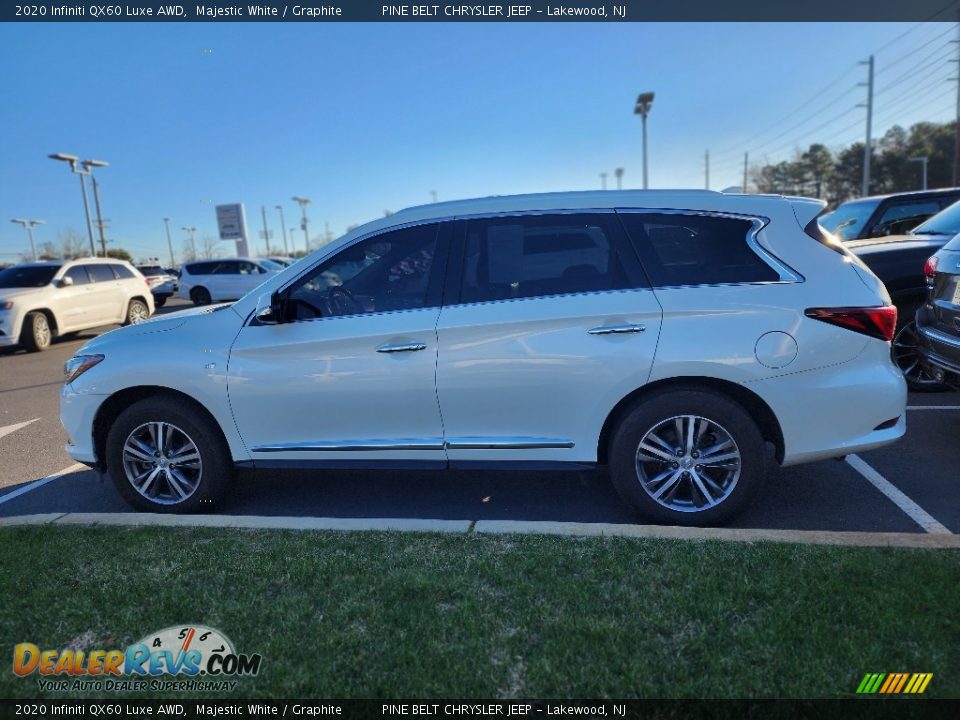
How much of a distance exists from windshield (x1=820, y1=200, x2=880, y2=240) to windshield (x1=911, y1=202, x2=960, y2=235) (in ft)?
5.59

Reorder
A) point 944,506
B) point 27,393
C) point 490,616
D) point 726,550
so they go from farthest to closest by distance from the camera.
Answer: point 27,393 < point 944,506 < point 726,550 < point 490,616

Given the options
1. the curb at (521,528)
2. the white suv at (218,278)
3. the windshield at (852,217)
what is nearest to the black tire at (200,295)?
the white suv at (218,278)

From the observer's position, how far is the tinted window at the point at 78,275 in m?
13.7

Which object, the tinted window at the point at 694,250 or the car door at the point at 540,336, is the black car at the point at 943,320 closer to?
the tinted window at the point at 694,250

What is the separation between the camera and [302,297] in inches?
154

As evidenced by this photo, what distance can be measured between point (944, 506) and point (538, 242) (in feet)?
9.54

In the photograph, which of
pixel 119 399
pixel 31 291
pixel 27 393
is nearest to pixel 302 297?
pixel 119 399

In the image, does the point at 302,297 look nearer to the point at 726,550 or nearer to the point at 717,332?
the point at 717,332

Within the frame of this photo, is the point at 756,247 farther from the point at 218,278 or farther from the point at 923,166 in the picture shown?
the point at 923,166

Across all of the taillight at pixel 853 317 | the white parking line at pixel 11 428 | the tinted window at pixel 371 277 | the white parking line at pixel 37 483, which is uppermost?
the tinted window at pixel 371 277

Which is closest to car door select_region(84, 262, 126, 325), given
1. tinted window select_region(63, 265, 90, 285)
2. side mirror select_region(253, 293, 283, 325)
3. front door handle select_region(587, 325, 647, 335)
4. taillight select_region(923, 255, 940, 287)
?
tinted window select_region(63, 265, 90, 285)

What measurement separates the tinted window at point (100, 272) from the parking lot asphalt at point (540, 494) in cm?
1047

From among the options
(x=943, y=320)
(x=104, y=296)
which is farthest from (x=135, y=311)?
A: (x=943, y=320)

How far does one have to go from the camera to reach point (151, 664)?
2.46 metres
